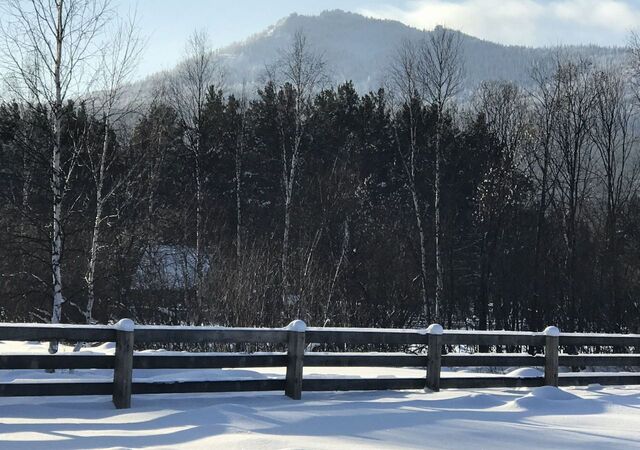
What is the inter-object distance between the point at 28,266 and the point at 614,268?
26.8 meters

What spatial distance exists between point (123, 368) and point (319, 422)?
A: 8.14 ft

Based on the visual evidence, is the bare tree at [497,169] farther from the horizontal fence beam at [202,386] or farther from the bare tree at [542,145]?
the horizontal fence beam at [202,386]

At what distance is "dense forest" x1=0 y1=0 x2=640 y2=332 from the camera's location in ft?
69.8

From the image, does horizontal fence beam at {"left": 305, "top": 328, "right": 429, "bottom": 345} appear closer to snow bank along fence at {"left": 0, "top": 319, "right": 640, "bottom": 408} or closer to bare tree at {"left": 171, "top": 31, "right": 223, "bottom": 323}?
snow bank along fence at {"left": 0, "top": 319, "right": 640, "bottom": 408}

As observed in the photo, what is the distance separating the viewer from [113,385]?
7.84 metres

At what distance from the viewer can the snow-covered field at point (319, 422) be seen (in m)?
6.57

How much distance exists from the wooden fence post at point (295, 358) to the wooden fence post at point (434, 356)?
83.3 inches

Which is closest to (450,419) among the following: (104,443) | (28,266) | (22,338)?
(104,443)

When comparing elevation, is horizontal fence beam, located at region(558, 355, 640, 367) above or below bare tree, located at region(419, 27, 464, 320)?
below

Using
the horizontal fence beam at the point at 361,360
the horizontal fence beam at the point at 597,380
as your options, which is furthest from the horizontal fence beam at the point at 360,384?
the horizontal fence beam at the point at 597,380

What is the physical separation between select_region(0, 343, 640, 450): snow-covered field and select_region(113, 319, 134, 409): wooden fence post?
15 centimetres

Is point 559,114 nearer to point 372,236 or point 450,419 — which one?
point 372,236

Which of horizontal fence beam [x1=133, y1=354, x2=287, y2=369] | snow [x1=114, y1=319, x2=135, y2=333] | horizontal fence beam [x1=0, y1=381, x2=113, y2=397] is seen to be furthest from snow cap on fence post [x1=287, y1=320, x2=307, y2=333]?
horizontal fence beam [x1=0, y1=381, x2=113, y2=397]

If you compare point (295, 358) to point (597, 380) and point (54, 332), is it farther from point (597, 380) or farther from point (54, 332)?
point (597, 380)
